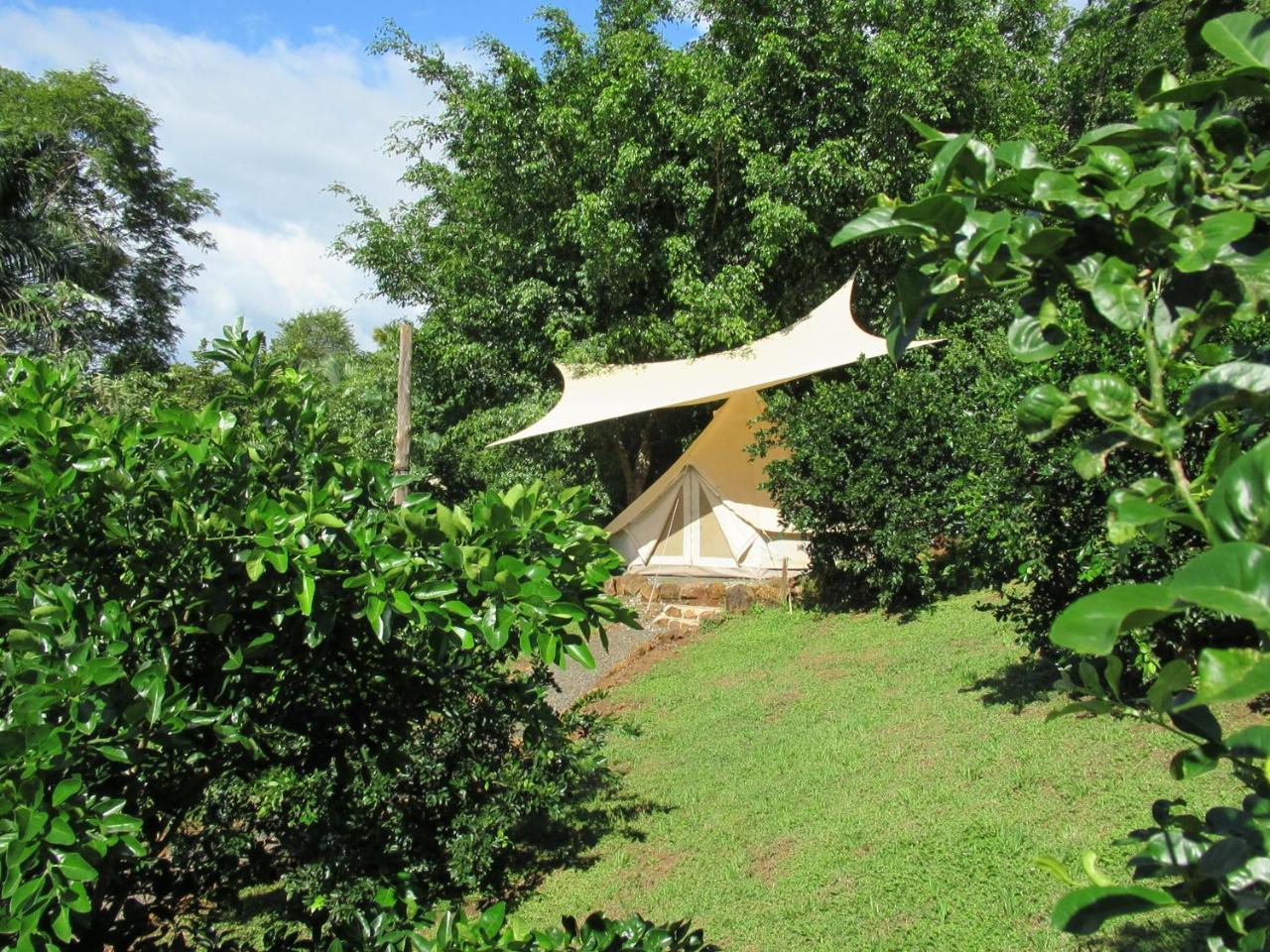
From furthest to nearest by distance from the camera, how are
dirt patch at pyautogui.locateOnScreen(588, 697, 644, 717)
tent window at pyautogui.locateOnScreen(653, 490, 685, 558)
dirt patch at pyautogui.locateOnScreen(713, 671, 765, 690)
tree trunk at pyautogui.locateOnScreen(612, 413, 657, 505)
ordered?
tree trunk at pyautogui.locateOnScreen(612, 413, 657, 505) < tent window at pyautogui.locateOnScreen(653, 490, 685, 558) < dirt patch at pyautogui.locateOnScreen(713, 671, 765, 690) < dirt patch at pyautogui.locateOnScreen(588, 697, 644, 717)

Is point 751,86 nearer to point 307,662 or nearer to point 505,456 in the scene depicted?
point 505,456

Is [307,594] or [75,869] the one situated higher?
[307,594]

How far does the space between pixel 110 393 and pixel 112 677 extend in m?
10.1

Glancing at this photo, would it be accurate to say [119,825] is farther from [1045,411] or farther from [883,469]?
[883,469]

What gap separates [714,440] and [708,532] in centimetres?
127

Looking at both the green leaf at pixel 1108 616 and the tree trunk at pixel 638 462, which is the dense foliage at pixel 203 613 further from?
the tree trunk at pixel 638 462

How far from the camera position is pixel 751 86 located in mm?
14664

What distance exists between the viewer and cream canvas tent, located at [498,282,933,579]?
13.1 meters

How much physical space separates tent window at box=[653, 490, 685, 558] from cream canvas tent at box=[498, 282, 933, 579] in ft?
0.05

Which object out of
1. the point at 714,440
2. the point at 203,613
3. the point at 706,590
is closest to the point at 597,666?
the point at 706,590

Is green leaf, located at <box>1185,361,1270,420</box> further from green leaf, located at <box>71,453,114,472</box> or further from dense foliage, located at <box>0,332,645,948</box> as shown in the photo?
green leaf, located at <box>71,453,114,472</box>

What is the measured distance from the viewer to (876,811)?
5324mm

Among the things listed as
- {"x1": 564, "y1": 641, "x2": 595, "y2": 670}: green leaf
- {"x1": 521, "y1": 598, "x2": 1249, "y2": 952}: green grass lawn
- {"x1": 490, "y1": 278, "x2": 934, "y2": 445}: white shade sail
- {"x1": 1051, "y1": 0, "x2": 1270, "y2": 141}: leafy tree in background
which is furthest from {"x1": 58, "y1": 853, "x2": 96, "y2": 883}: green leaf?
{"x1": 1051, "y1": 0, "x2": 1270, "y2": 141}: leafy tree in background

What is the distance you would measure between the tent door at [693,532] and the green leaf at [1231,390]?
12.9 m
